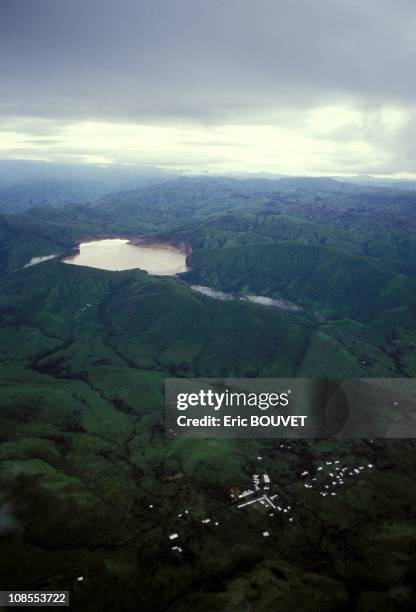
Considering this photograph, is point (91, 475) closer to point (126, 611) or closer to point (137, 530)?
point (137, 530)

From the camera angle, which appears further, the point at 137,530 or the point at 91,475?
the point at 91,475

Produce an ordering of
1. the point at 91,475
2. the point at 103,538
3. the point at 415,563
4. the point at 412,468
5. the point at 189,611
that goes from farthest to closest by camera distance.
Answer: the point at 412,468 → the point at 91,475 → the point at 103,538 → the point at 415,563 → the point at 189,611

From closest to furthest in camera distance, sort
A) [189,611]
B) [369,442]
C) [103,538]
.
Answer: [189,611]
[103,538]
[369,442]

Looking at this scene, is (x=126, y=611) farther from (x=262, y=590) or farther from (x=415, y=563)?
(x=415, y=563)

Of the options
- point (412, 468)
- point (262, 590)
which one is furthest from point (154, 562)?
point (412, 468)

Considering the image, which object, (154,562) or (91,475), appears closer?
(154,562)

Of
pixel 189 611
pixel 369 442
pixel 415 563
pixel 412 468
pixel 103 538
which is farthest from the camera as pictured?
pixel 369 442

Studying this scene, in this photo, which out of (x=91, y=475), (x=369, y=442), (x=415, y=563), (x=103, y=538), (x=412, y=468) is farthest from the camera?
(x=369, y=442)

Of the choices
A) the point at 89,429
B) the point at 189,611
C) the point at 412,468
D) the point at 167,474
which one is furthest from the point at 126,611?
the point at 412,468
